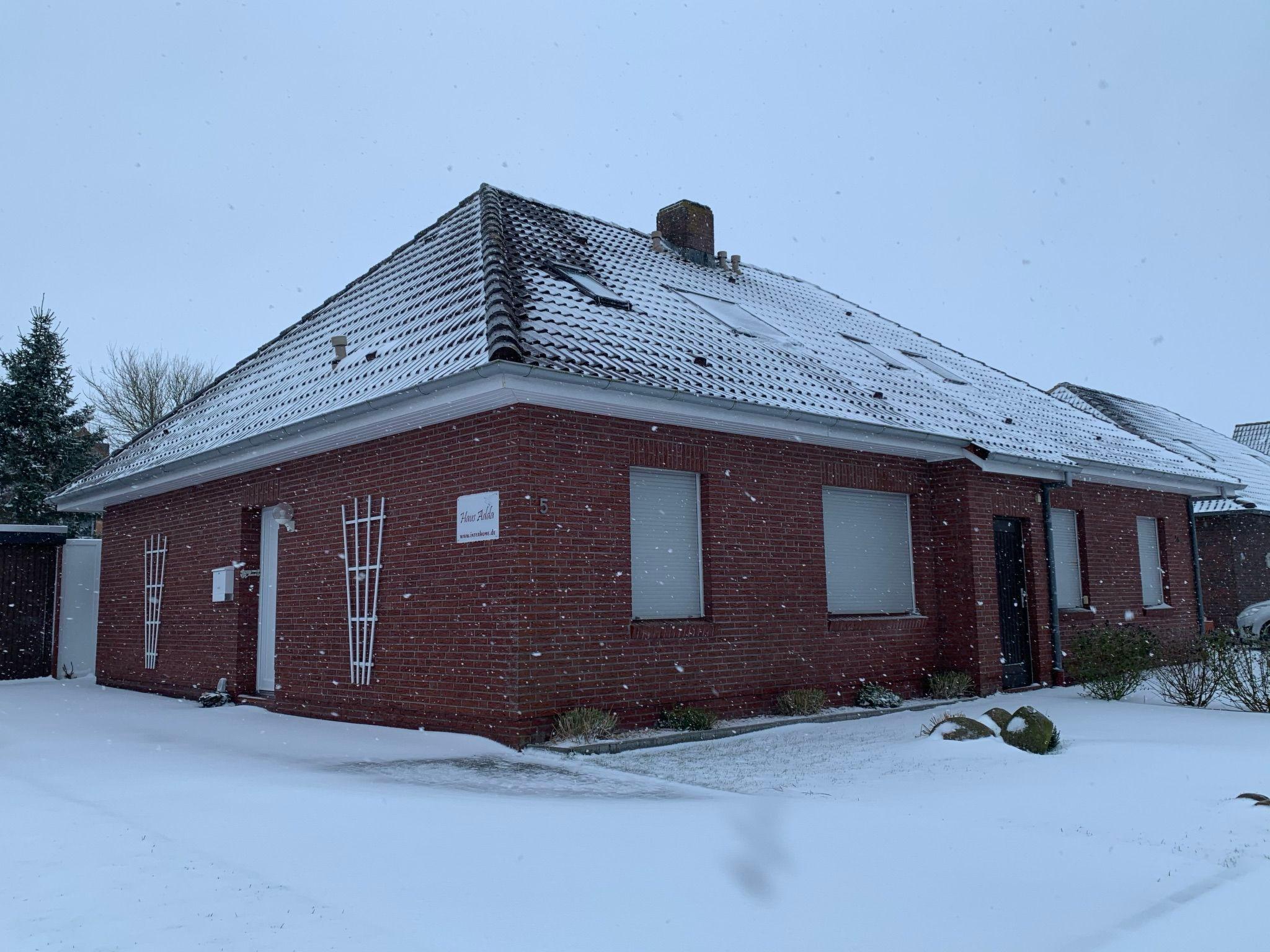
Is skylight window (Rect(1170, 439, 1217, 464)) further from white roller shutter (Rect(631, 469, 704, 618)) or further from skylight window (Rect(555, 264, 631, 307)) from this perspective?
white roller shutter (Rect(631, 469, 704, 618))

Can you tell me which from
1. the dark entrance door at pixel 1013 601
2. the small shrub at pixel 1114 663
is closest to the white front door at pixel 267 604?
the dark entrance door at pixel 1013 601

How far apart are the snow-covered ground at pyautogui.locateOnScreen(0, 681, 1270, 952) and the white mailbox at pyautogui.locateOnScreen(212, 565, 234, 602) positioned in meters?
3.95

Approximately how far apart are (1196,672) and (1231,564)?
11918mm

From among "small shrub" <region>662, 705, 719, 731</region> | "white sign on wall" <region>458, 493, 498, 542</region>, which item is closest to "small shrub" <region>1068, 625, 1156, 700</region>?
"small shrub" <region>662, 705, 719, 731</region>

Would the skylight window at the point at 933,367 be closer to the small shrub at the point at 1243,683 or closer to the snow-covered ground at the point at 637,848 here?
the small shrub at the point at 1243,683

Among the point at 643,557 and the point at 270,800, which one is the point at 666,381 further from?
the point at 270,800

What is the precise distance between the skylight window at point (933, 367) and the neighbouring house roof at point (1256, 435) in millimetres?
23056

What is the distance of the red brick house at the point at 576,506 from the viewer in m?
8.80

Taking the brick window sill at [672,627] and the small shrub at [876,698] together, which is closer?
the brick window sill at [672,627]

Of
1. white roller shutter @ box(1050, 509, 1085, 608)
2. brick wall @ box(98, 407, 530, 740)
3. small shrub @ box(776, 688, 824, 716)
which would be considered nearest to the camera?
brick wall @ box(98, 407, 530, 740)

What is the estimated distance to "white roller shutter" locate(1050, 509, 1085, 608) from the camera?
14.9 m

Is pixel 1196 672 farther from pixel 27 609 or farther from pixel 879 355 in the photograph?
pixel 27 609

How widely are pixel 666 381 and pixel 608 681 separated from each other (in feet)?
9.05

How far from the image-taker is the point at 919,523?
12.8 m
